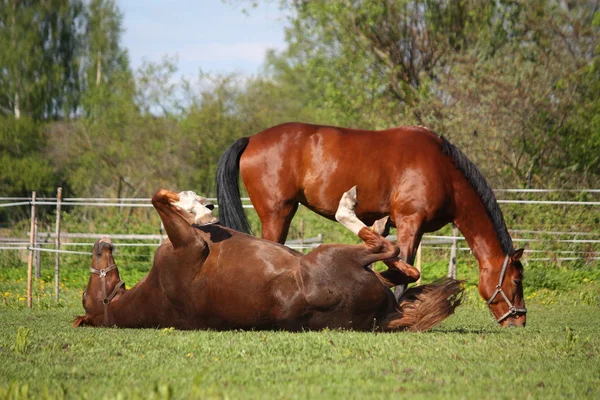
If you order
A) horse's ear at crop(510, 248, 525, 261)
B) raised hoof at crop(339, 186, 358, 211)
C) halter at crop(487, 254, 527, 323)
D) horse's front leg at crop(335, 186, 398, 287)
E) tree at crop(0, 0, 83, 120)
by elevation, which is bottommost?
halter at crop(487, 254, 527, 323)

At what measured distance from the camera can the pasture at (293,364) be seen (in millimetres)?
4258

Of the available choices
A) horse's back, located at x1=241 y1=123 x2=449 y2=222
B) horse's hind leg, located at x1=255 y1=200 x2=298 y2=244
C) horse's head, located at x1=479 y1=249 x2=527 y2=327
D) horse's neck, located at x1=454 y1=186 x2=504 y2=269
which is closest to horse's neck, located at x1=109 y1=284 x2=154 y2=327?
horse's hind leg, located at x1=255 y1=200 x2=298 y2=244

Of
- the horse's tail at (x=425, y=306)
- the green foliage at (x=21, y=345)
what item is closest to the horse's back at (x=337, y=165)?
the horse's tail at (x=425, y=306)

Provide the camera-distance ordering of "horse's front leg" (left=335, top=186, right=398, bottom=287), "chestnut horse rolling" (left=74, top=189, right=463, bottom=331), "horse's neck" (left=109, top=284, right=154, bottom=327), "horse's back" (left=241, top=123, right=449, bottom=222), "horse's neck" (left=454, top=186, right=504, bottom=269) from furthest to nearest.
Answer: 1. "horse's back" (left=241, top=123, right=449, bottom=222)
2. "horse's neck" (left=454, top=186, right=504, bottom=269)
3. "horse's neck" (left=109, top=284, right=154, bottom=327)
4. "horse's front leg" (left=335, top=186, right=398, bottom=287)
5. "chestnut horse rolling" (left=74, top=189, right=463, bottom=331)

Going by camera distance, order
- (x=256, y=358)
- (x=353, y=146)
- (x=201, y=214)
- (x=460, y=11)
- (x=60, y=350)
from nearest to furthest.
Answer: (x=256, y=358)
(x=60, y=350)
(x=201, y=214)
(x=353, y=146)
(x=460, y=11)

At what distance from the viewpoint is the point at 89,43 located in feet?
158

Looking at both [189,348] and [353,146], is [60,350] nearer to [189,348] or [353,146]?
[189,348]

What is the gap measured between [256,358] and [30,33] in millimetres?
42340

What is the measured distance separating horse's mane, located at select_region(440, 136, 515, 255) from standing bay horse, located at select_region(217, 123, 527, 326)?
0.4 inches

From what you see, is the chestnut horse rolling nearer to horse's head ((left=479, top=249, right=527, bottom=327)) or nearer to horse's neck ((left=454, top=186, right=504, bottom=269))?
horse's head ((left=479, top=249, right=527, bottom=327))

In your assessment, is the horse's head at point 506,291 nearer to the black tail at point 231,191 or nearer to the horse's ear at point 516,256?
the horse's ear at point 516,256

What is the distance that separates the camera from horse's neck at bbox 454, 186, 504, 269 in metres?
8.49

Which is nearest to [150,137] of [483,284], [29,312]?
[29,312]

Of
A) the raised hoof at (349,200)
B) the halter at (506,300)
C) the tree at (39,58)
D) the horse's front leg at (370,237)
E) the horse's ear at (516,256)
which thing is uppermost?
the tree at (39,58)
